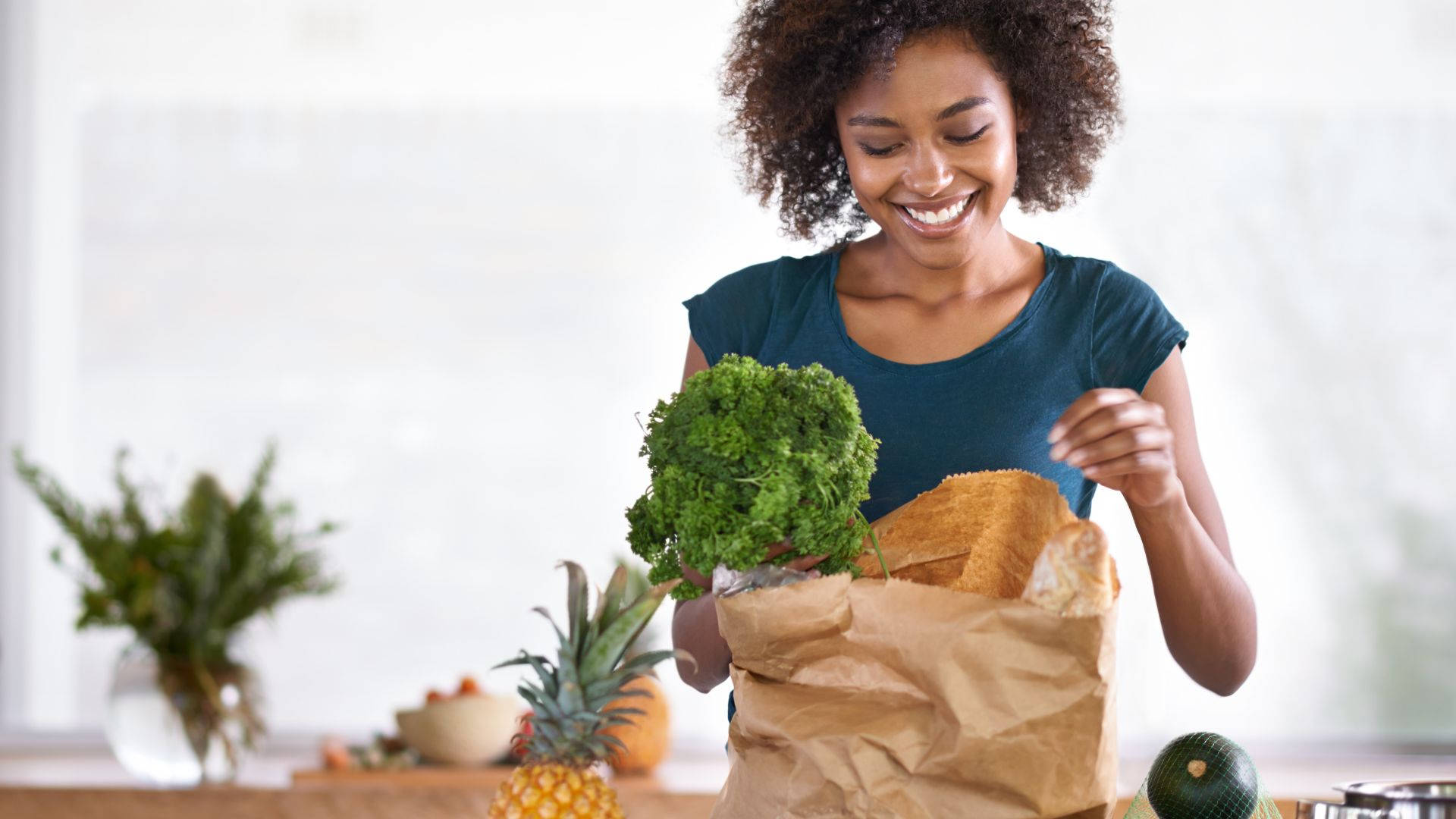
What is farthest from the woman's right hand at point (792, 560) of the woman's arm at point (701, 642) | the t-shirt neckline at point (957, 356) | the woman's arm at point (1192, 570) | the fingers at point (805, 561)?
the t-shirt neckline at point (957, 356)

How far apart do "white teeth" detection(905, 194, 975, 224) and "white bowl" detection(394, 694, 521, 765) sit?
1656 mm

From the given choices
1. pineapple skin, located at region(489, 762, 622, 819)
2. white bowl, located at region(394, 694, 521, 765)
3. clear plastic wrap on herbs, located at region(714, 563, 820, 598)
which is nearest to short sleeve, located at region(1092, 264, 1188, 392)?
clear plastic wrap on herbs, located at region(714, 563, 820, 598)

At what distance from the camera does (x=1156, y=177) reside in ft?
10.5

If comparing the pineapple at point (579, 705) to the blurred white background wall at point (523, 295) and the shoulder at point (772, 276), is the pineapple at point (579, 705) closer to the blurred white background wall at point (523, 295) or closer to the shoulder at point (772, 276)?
the shoulder at point (772, 276)

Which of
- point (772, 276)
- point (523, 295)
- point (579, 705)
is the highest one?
point (523, 295)

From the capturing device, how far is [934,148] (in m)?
1.31

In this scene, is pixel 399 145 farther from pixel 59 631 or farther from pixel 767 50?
pixel 767 50

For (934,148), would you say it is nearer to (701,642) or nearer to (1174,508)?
(1174,508)

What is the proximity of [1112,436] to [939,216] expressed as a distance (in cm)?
38

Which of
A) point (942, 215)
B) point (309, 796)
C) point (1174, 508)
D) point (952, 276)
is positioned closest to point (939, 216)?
point (942, 215)

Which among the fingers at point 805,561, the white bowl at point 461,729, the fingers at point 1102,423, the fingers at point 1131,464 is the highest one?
the fingers at point 1102,423

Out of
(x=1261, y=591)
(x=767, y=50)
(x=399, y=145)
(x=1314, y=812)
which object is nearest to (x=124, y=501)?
(x=399, y=145)

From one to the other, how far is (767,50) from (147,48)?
2.45 m

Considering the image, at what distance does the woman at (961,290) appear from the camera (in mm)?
1314
